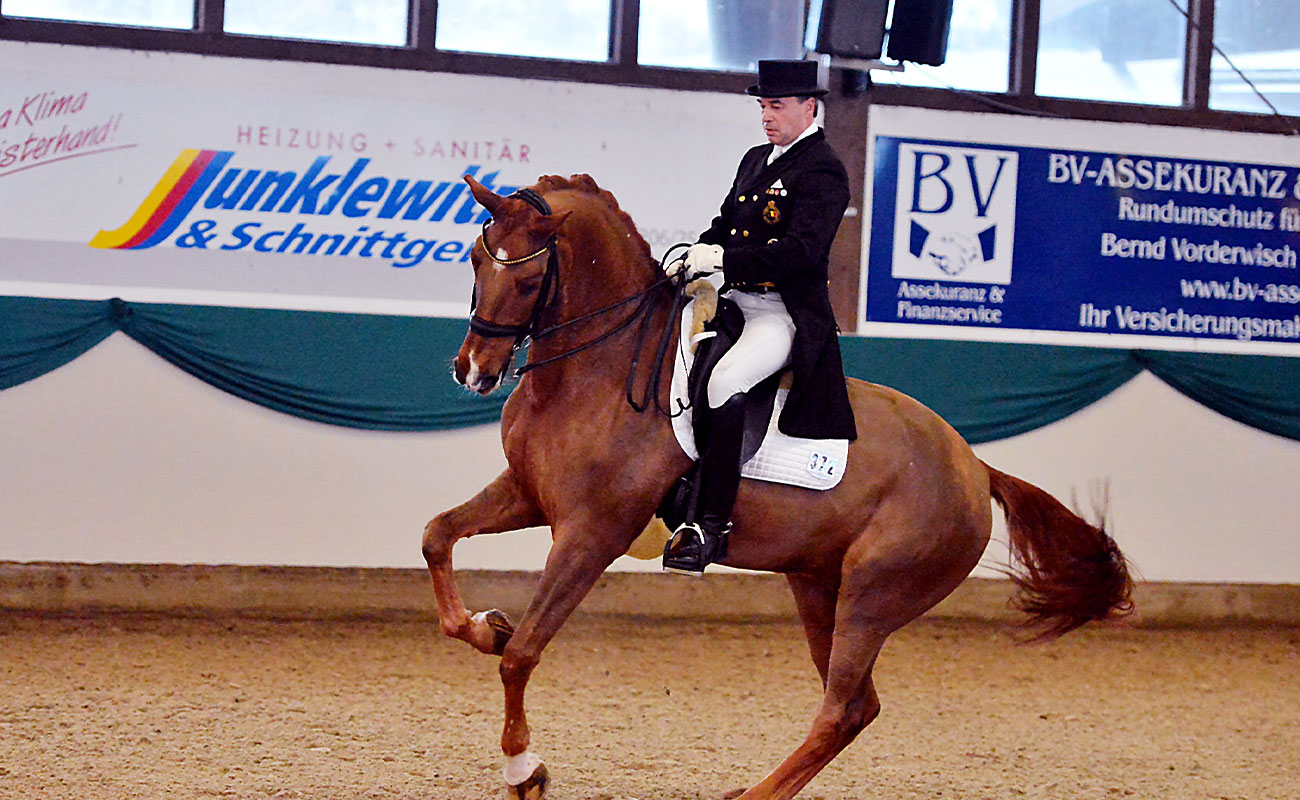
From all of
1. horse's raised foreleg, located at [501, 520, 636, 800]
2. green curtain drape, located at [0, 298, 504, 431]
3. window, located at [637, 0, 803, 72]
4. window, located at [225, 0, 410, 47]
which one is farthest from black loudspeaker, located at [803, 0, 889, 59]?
horse's raised foreleg, located at [501, 520, 636, 800]

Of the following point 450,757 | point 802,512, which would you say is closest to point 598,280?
point 802,512

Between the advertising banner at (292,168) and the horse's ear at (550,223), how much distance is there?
2919 mm

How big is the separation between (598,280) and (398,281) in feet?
9.45

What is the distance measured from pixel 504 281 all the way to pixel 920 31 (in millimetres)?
3719

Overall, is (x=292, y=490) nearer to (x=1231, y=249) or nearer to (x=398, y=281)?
(x=398, y=281)

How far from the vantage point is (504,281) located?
3.12m

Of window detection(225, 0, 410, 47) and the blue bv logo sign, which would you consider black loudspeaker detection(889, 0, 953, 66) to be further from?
window detection(225, 0, 410, 47)

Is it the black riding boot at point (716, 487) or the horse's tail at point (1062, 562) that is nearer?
the black riding boot at point (716, 487)

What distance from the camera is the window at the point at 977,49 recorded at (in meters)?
6.66

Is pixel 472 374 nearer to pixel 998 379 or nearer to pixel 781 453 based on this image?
pixel 781 453

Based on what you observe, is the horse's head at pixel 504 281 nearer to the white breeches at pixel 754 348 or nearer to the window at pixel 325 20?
the white breeches at pixel 754 348

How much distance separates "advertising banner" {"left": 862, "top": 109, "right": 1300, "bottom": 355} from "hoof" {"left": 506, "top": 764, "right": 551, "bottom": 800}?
372 centimetres

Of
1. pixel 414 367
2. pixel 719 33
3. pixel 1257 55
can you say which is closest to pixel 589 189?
pixel 414 367

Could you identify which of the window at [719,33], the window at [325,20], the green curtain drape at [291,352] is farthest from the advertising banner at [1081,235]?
the window at [325,20]
